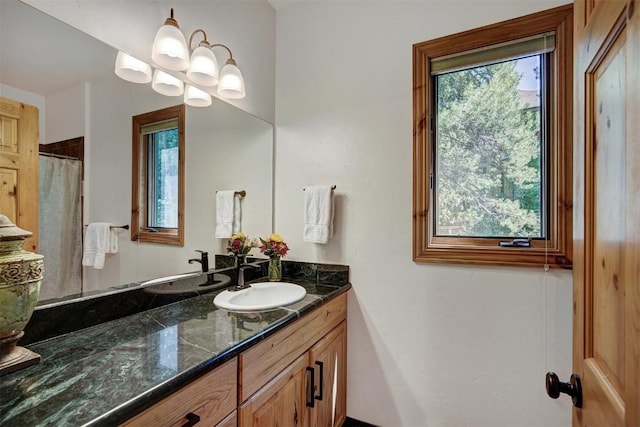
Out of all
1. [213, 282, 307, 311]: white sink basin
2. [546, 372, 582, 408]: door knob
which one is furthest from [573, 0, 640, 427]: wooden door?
[213, 282, 307, 311]: white sink basin

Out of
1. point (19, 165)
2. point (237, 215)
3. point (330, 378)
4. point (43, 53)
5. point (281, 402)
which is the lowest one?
point (330, 378)

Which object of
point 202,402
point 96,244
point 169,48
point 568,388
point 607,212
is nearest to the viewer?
point 607,212

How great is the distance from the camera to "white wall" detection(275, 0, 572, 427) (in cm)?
150

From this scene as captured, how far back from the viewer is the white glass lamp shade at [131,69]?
1.23 metres

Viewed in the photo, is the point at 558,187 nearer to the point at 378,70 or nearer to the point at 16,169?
the point at 378,70

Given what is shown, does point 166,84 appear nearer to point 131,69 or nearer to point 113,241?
point 131,69

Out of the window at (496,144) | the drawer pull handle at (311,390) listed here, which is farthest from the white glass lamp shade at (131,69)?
the drawer pull handle at (311,390)

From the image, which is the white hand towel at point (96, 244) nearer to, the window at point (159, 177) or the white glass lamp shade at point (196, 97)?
the window at point (159, 177)

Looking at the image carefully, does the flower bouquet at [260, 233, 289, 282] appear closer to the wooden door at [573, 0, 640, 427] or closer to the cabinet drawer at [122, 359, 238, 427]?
the cabinet drawer at [122, 359, 238, 427]

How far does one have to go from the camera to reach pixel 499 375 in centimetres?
154

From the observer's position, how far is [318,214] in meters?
1.83

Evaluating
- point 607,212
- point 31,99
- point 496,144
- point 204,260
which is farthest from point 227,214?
point 607,212

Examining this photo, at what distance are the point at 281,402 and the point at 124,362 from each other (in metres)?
0.64

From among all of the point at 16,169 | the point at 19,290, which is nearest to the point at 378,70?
the point at 16,169
